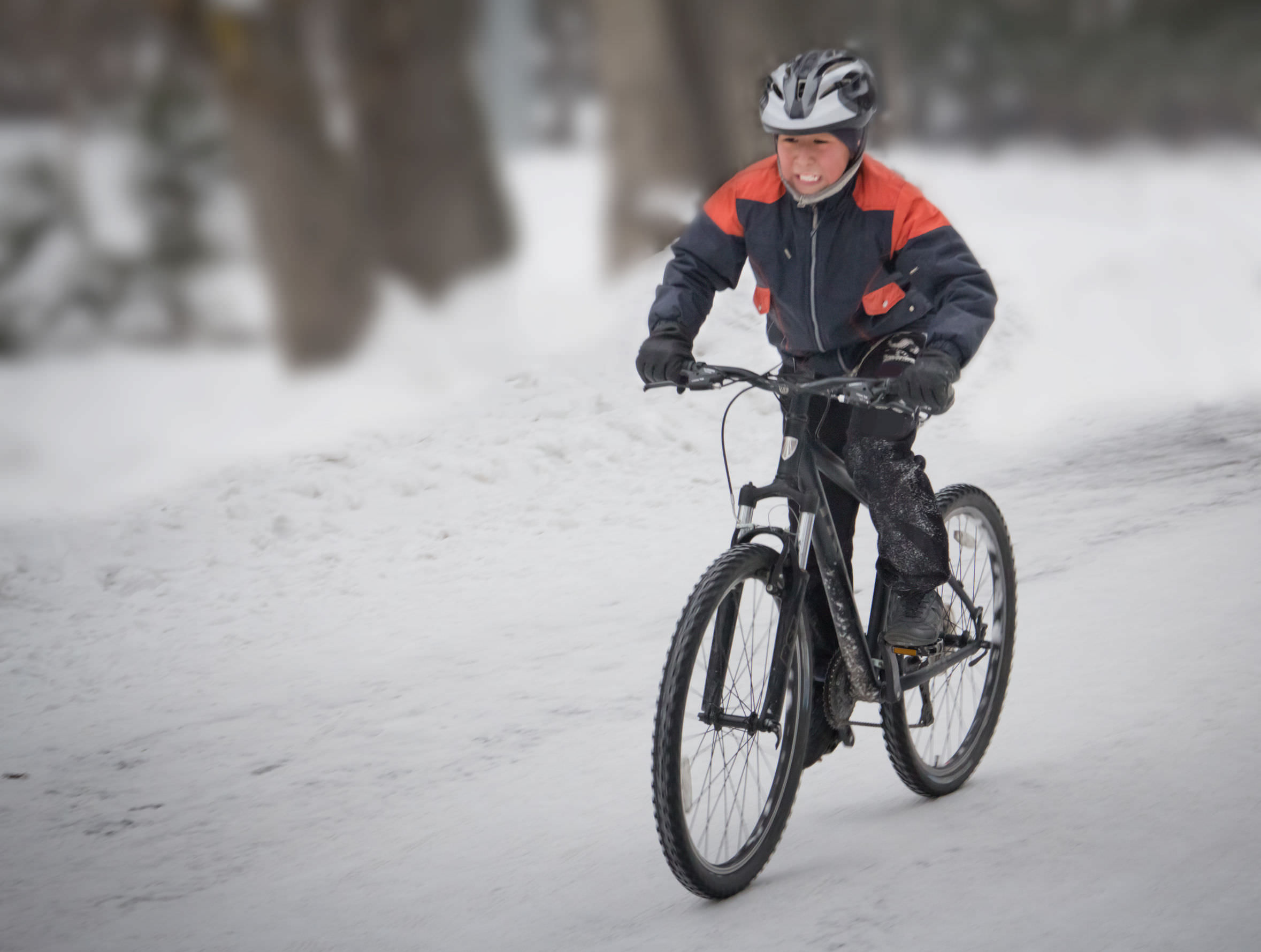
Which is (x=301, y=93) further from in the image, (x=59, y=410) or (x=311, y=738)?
(x=311, y=738)

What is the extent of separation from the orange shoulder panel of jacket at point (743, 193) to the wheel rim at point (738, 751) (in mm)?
929

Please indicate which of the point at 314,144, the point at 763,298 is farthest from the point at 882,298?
the point at 314,144

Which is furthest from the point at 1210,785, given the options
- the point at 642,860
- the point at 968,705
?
the point at 642,860

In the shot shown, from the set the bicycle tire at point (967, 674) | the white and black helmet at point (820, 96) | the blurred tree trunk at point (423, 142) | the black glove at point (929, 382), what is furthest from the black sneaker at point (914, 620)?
the blurred tree trunk at point (423, 142)

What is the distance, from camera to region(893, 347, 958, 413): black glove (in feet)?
11.0

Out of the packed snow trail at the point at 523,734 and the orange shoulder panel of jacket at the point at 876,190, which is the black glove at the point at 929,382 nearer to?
the orange shoulder panel of jacket at the point at 876,190

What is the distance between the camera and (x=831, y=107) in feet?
11.3

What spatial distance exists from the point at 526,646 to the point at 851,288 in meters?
2.93

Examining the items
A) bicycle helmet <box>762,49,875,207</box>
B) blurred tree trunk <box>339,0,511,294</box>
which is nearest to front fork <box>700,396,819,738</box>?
bicycle helmet <box>762,49,875,207</box>

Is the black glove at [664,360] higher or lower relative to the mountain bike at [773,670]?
higher

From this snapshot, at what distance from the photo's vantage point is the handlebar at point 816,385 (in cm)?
345

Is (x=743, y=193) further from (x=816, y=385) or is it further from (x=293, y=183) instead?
(x=293, y=183)

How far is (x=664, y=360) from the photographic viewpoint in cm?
362

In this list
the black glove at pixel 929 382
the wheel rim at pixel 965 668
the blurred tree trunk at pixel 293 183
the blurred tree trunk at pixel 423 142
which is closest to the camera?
the black glove at pixel 929 382
